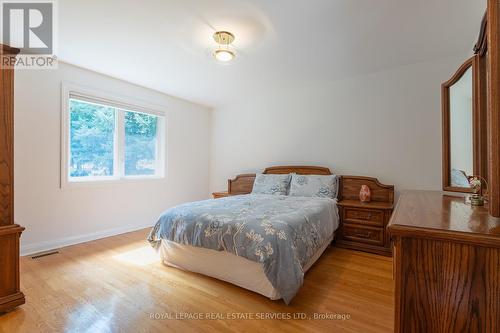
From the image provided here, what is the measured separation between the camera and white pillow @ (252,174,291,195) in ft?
12.2

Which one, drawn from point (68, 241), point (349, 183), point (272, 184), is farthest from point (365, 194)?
point (68, 241)

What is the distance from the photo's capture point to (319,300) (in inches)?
75.4

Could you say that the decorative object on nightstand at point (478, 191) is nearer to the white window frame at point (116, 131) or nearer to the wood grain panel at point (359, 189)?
the wood grain panel at point (359, 189)

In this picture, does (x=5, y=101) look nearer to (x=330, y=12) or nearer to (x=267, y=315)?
(x=267, y=315)

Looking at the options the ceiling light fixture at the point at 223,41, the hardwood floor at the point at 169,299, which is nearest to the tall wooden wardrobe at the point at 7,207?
the hardwood floor at the point at 169,299

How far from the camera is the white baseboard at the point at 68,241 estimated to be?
9.18ft

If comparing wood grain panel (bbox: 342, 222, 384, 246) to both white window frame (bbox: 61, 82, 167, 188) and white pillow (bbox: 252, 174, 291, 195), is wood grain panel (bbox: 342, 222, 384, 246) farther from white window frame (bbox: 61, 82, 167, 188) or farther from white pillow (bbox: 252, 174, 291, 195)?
white window frame (bbox: 61, 82, 167, 188)

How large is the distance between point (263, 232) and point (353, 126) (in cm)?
250

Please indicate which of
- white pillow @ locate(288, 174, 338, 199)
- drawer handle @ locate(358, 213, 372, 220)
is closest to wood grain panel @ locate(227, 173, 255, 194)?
white pillow @ locate(288, 174, 338, 199)

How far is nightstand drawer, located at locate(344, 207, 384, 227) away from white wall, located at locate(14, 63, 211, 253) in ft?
9.99

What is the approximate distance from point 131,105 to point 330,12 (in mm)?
3126

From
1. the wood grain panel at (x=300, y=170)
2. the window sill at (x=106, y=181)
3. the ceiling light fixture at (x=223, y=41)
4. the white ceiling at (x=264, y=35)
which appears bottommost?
the window sill at (x=106, y=181)

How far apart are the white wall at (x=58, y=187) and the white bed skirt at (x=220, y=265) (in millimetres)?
1507

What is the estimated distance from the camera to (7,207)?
69.7 inches
